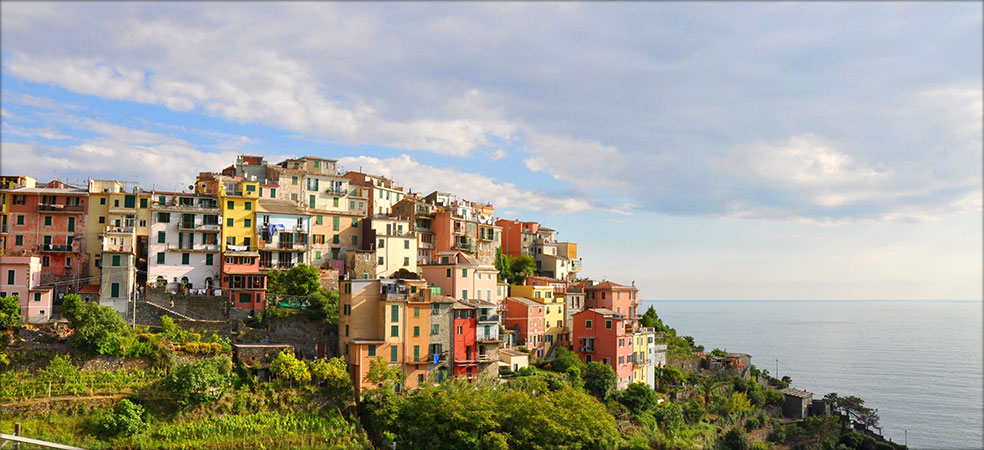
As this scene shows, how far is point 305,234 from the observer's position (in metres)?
48.0

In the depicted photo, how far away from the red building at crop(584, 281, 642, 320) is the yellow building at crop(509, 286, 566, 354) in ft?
14.9

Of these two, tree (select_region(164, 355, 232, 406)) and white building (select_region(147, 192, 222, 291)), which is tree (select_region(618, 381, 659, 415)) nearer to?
tree (select_region(164, 355, 232, 406))

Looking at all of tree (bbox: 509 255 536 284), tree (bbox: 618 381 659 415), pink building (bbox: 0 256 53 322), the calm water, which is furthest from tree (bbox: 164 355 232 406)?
the calm water

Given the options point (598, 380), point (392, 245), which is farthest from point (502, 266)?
point (598, 380)

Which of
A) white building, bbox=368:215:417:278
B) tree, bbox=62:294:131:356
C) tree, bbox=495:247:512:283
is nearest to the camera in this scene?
tree, bbox=62:294:131:356

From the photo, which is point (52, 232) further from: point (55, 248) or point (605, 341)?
point (605, 341)

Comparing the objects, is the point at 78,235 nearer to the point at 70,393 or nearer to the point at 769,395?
the point at 70,393

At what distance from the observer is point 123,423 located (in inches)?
1168

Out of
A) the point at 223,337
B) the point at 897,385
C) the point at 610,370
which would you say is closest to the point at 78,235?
the point at 223,337

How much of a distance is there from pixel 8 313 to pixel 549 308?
34969 mm

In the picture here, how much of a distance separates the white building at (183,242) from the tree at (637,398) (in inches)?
1130

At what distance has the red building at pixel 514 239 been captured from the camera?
68.3 meters

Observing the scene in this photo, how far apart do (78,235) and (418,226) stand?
25195mm

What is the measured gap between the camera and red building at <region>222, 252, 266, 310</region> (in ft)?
132
